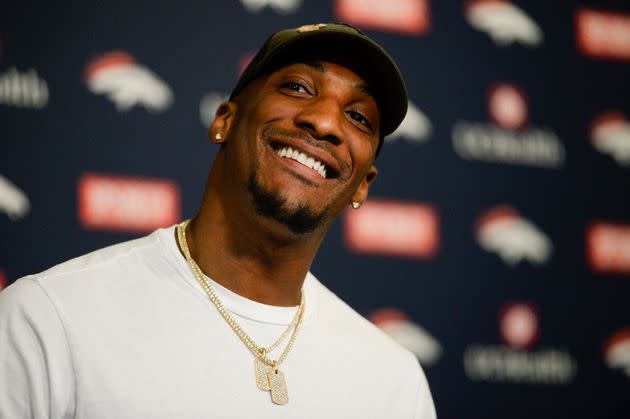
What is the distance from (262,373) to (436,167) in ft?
3.88

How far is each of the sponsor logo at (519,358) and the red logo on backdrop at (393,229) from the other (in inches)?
11.5

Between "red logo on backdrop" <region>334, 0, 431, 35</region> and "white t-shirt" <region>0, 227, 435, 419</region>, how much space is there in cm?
107

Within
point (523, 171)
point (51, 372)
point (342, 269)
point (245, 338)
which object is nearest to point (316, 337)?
point (245, 338)

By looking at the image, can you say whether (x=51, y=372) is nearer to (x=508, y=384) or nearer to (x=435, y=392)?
(x=435, y=392)

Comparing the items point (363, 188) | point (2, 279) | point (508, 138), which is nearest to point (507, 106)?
point (508, 138)

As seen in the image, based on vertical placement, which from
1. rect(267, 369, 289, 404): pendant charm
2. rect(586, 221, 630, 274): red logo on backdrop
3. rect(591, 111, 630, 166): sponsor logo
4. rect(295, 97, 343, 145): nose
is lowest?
rect(586, 221, 630, 274): red logo on backdrop

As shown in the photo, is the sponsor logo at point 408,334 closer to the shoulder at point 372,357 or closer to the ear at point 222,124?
the shoulder at point 372,357

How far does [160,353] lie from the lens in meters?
1.24

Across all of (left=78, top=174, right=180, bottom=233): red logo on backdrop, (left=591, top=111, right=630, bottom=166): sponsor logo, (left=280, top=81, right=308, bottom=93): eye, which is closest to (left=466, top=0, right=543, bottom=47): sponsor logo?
(left=591, top=111, right=630, bottom=166): sponsor logo

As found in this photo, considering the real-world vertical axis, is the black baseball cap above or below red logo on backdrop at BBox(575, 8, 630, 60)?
above

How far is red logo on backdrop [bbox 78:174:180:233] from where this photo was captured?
6.48ft

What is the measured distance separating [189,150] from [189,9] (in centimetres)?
39

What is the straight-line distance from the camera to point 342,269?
2184 millimetres

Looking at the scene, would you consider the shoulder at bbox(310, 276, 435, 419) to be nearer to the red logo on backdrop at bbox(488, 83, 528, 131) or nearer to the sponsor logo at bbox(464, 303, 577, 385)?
the sponsor logo at bbox(464, 303, 577, 385)
